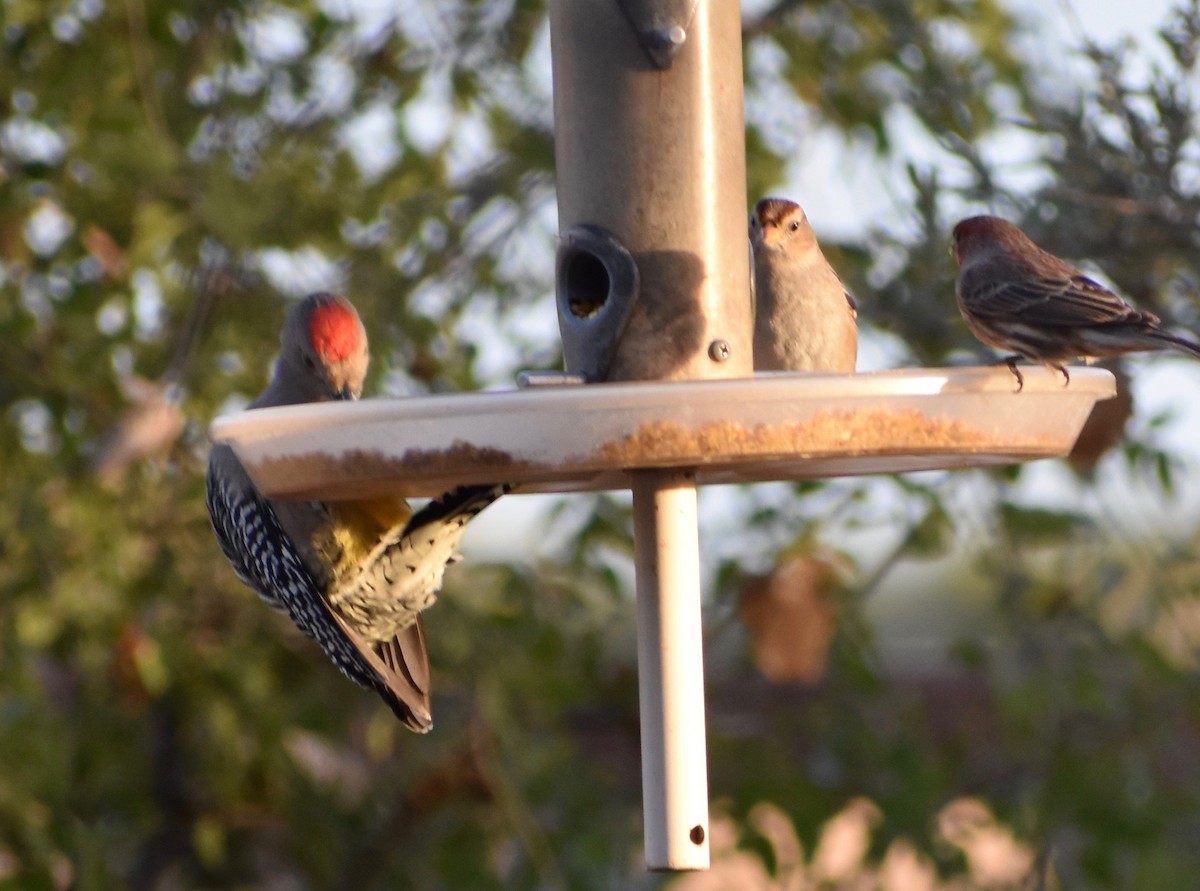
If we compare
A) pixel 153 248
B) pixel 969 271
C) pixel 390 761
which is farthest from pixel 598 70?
pixel 390 761

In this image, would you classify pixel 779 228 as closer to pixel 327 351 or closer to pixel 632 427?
pixel 327 351

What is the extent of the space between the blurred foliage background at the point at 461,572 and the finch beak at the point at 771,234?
41.7 inches

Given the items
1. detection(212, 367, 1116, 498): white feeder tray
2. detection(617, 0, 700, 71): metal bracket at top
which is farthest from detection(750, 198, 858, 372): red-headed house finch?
detection(212, 367, 1116, 498): white feeder tray

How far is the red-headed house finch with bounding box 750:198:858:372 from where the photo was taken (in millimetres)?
3736

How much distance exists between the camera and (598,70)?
346 centimetres

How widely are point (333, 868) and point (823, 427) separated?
438 cm

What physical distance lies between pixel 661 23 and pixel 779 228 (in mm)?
683

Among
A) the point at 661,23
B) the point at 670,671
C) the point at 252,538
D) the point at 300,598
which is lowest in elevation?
the point at 670,671

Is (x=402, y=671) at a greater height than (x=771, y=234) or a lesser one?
lesser

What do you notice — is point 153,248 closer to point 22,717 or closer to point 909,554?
point 22,717

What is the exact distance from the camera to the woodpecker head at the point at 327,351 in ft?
13.0

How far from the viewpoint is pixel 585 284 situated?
3.47 meters

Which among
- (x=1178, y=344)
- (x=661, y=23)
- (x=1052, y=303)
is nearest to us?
(x=1178, y=344)

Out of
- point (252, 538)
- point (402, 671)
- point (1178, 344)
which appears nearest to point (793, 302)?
point (1178, 344)
